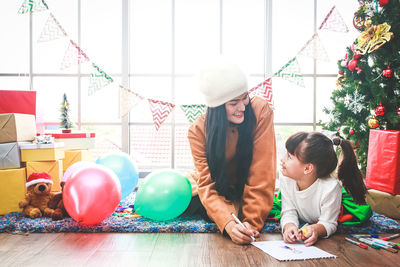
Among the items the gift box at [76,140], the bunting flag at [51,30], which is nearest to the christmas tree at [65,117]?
the gift box at [76,140]

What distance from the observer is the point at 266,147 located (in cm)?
173

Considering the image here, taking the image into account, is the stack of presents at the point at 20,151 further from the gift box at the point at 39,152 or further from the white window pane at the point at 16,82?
the white window pane at the point at 16,82

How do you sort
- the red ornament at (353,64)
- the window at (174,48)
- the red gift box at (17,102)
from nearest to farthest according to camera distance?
the red gift box at (17,102)
the red ornament at (353,64)
the window at (174,48)

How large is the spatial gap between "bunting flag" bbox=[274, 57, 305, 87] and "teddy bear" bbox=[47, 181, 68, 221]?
2186 mm

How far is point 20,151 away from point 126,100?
1213 millimetres

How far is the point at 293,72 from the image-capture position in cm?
304

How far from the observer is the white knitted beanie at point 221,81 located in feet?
5.19

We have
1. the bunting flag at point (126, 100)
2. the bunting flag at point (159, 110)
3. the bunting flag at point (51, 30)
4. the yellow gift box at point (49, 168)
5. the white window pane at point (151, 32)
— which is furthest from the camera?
the white window pane at point (151, 32)

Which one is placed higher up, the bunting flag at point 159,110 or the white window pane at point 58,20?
the white window pane at point 58,20

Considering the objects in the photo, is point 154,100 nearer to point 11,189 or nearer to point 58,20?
point 11,189

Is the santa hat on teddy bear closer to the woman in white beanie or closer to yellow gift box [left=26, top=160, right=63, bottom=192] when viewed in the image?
yellow gift box [left=26, top=160, right=63, bottom=192]

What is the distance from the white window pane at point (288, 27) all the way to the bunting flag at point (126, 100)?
304 cm

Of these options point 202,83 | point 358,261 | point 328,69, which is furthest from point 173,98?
point 328,69

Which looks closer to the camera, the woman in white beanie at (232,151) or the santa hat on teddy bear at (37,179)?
the woman in white beanie at (232,151)
